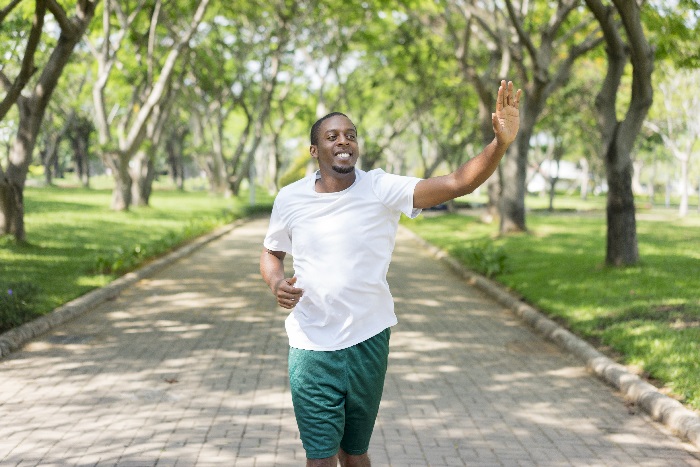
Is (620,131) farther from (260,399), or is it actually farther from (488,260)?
(260,399)

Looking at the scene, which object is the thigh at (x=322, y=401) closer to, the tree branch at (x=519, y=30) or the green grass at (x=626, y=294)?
the green grass at (x=626, y=294)

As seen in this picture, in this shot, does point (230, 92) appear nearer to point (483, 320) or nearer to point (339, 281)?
point (483, 320)

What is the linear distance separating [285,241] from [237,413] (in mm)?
2786

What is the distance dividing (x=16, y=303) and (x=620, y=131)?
8.33 m

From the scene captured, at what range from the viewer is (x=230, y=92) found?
1551 inches

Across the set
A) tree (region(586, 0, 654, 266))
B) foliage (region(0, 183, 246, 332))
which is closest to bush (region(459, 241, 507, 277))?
tree (region(586, 0, 654, 266))

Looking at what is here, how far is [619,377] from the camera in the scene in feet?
24.7

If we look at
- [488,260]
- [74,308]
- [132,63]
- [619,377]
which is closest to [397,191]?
[619,377]

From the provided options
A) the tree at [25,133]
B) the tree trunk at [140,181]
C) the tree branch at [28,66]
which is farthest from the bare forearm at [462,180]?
the tree trunk at [140,181]

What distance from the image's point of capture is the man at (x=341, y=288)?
11.8 feet

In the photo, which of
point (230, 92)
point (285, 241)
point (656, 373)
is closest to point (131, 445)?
point (285, 241)

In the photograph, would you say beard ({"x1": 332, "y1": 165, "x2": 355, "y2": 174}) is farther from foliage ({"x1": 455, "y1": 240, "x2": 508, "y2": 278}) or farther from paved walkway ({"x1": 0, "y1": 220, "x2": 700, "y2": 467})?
foliage ({"x1": 455, "y1": 240, "x2": 508, "y2": 278})

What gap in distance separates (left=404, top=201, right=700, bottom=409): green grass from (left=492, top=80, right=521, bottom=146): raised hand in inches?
152

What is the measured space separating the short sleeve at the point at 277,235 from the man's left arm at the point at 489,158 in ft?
2.07
